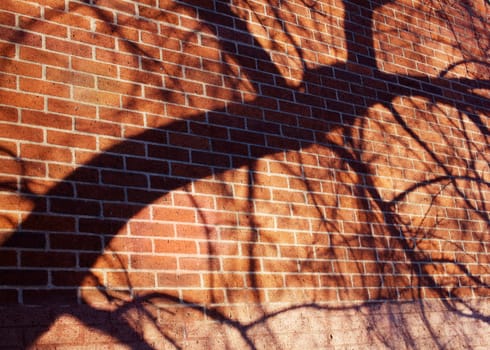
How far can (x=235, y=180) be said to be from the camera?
3377 millimetres

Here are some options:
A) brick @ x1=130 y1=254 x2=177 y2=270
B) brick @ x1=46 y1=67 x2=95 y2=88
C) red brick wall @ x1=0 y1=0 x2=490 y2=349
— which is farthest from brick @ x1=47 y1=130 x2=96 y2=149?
brick @ x1=130 y1=254 x2=177 y2=270

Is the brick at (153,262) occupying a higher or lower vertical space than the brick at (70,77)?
lower

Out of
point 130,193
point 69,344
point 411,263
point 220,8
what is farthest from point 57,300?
point 411,263

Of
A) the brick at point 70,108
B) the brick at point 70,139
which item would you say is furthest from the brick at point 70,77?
the brick at point 70,139

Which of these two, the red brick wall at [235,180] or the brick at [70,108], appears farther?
the brick at [70,108]

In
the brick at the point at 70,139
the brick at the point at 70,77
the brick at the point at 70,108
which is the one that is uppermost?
the brick at the point at 70,77

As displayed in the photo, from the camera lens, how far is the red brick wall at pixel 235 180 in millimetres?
2779

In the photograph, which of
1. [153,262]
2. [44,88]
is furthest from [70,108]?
[153,262]

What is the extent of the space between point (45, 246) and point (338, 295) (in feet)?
5.41

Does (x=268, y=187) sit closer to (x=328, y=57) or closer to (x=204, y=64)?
(x=204, y=64)

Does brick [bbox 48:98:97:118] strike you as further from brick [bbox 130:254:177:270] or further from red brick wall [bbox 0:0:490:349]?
brick [bbox 130:254:177:270]

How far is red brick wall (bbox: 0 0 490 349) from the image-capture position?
2.78 meters

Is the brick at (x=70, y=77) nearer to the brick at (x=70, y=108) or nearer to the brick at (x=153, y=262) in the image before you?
the brick at (x=70, y=108)

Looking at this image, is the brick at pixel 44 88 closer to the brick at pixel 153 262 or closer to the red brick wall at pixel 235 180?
the red brick wall at pixel 235 180
